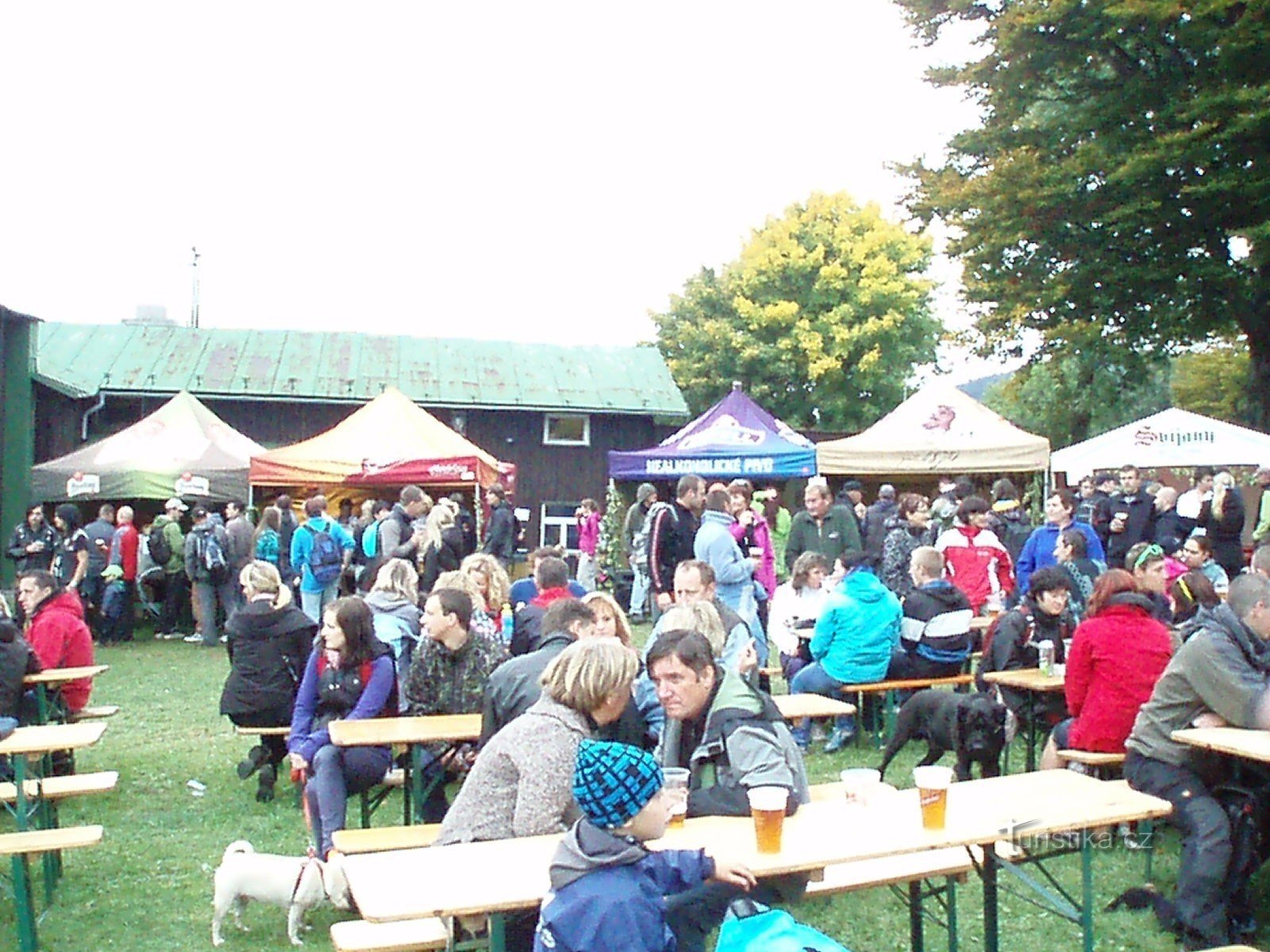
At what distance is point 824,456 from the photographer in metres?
17.5

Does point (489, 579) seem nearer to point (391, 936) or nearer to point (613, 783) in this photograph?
point (391, 936)

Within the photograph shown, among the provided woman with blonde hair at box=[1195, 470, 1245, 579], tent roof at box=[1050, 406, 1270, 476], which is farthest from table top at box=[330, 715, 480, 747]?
tent roof at box=[1050, 406, 1270, 476]

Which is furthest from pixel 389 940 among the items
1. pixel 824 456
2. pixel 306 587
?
pixel 824 456

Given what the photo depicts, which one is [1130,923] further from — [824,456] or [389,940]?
[824,456]

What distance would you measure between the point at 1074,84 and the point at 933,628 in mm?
15086

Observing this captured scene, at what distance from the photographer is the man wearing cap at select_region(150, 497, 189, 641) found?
14344 millimetres

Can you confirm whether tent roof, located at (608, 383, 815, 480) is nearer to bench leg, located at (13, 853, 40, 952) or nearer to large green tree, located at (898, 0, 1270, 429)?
large green tree, located at (898, 0, 1270, 429)

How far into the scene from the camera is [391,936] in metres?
3.50

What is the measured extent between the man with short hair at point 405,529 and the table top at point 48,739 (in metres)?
6.38

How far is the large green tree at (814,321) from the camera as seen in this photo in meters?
39.3

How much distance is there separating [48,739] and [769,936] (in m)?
3.76

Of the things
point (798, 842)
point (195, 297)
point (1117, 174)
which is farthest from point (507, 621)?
point (195, 297)

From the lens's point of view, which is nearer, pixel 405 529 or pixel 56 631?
pixel 56 631

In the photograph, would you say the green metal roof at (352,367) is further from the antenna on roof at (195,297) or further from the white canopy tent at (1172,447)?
the antenna on roof at (195,297)
